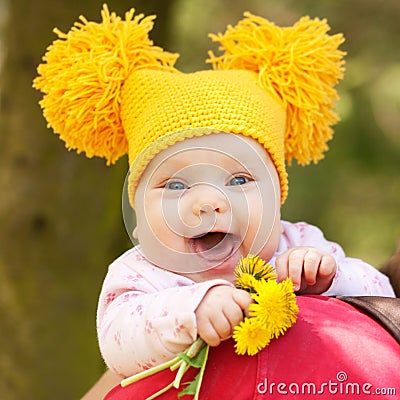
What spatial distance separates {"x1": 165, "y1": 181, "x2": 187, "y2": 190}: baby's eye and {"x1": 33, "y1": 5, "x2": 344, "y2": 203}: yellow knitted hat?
2.7 inches

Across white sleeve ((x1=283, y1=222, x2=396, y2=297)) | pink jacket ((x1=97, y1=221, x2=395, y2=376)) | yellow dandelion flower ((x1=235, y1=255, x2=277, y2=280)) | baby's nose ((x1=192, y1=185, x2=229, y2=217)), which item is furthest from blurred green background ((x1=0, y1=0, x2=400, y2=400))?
yellow dandelion flower ((x1=235, y1=255, x2=277, y2=280))

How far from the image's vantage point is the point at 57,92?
1.73 m

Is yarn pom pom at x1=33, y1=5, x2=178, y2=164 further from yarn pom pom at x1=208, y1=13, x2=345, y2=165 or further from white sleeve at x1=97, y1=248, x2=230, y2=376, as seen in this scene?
white sleeve at x1=97, y1=248, x2=230, y2=376

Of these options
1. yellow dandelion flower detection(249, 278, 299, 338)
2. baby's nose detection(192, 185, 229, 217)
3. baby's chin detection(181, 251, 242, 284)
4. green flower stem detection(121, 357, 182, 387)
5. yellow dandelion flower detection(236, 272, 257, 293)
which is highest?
baby's nose detection(192, 185, 229, 217)

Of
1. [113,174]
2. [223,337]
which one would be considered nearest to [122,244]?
[113,174]

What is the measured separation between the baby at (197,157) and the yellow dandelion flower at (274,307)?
24 mm

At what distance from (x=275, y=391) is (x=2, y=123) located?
219cm

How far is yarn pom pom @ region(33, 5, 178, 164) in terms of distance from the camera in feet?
5.58

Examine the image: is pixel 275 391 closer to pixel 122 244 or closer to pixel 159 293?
pixel 159 293

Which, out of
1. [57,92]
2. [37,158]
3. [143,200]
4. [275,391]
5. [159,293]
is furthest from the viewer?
[37,158]

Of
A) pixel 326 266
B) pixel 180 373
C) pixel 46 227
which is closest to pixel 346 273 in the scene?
pixel 326 266

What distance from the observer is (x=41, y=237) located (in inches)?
125

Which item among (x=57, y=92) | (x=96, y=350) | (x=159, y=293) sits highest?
(x=57, y=92)

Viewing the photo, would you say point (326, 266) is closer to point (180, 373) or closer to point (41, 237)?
point (180, 373)
